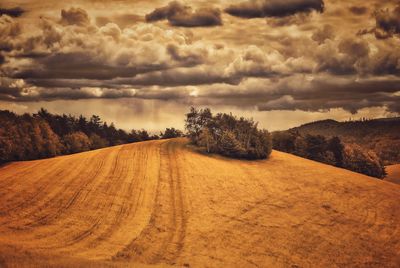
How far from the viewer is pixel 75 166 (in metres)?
50.0

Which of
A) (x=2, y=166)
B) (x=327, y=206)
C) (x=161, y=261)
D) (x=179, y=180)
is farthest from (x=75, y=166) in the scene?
(x=327, y=206)

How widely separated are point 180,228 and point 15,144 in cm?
3528

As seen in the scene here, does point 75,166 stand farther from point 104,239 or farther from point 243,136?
point 243,136

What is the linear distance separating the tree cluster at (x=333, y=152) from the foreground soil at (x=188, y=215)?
20.4m

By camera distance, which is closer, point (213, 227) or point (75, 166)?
point (213, 227)

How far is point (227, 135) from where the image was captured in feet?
A: 201

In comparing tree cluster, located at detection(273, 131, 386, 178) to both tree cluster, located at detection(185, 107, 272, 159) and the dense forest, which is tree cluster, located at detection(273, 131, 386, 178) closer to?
tree cluster, located at detection(185, 107, 272, 159)

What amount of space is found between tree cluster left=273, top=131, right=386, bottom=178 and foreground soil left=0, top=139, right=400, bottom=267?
20.4 meters

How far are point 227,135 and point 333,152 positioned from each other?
29.9 metres

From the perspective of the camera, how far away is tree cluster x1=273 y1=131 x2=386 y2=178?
3034 inches

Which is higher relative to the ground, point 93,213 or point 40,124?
point 40,124

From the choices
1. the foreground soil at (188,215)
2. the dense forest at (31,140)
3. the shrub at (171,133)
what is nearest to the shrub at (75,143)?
the dense forest at (31,140)

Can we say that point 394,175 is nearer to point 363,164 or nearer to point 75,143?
point 363,164

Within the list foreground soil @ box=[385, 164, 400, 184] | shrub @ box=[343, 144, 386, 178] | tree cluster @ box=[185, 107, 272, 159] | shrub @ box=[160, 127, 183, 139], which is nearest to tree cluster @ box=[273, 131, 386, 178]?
shrub @ box=[343, 144, 386, 178]
